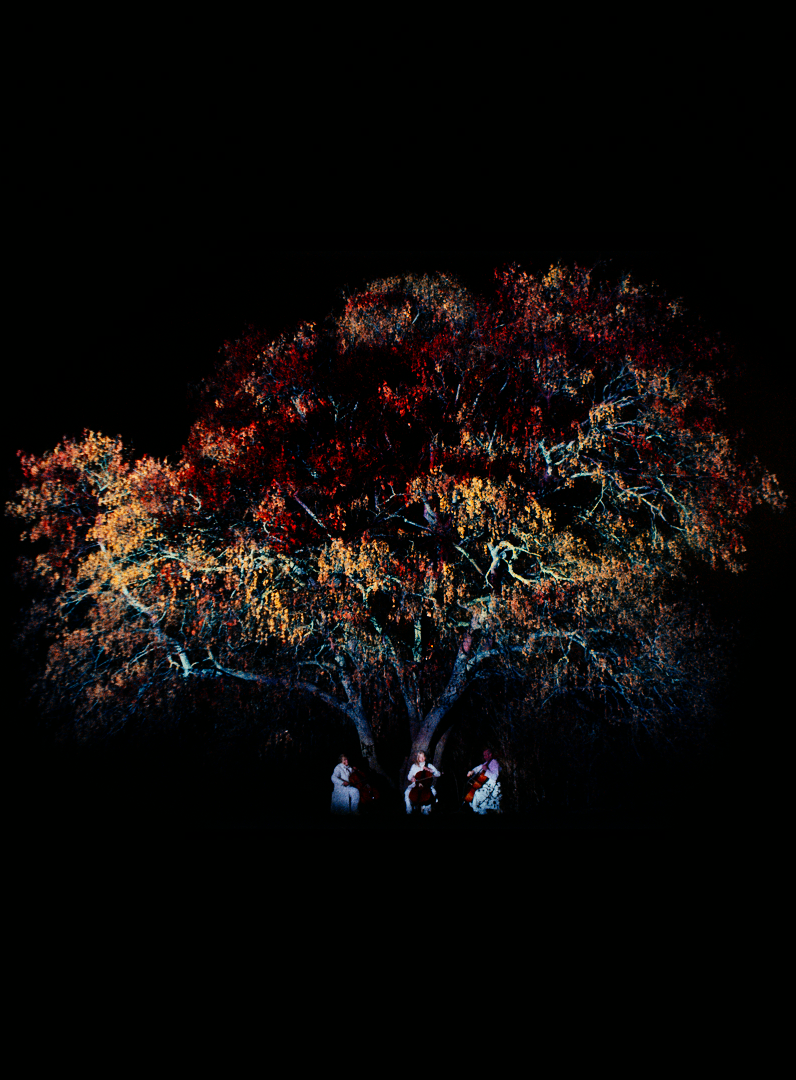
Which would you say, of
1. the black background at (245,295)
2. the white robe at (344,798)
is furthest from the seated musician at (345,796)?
the black background at (245,295)

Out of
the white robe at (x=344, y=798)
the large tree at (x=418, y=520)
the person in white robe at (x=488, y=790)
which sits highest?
the large tree at (x=418, y=520)

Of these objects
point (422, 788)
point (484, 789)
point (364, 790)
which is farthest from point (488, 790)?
point (364, 790)

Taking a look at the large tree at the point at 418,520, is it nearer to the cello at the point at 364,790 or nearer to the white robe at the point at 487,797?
the cello at the point at 364,790

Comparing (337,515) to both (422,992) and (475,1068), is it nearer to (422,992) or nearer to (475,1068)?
(422,992)

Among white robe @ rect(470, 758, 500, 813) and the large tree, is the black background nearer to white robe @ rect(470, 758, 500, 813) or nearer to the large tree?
the large tree

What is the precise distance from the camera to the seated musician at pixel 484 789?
2.73m

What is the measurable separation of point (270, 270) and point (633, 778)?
301cm

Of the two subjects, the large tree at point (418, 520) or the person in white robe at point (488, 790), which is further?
the large tree at point (418, 520)

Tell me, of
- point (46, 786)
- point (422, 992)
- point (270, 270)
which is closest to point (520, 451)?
point (270, 270)

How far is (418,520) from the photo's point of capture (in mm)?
2967

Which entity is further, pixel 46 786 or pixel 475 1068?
pixel 46 786

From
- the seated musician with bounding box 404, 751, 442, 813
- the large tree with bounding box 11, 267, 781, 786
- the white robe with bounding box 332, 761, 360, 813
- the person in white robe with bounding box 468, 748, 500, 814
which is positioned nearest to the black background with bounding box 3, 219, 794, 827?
the large tree with bounding box 11, 267, 781, 786

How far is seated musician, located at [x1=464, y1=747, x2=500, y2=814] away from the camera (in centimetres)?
273

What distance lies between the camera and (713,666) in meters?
2.83
